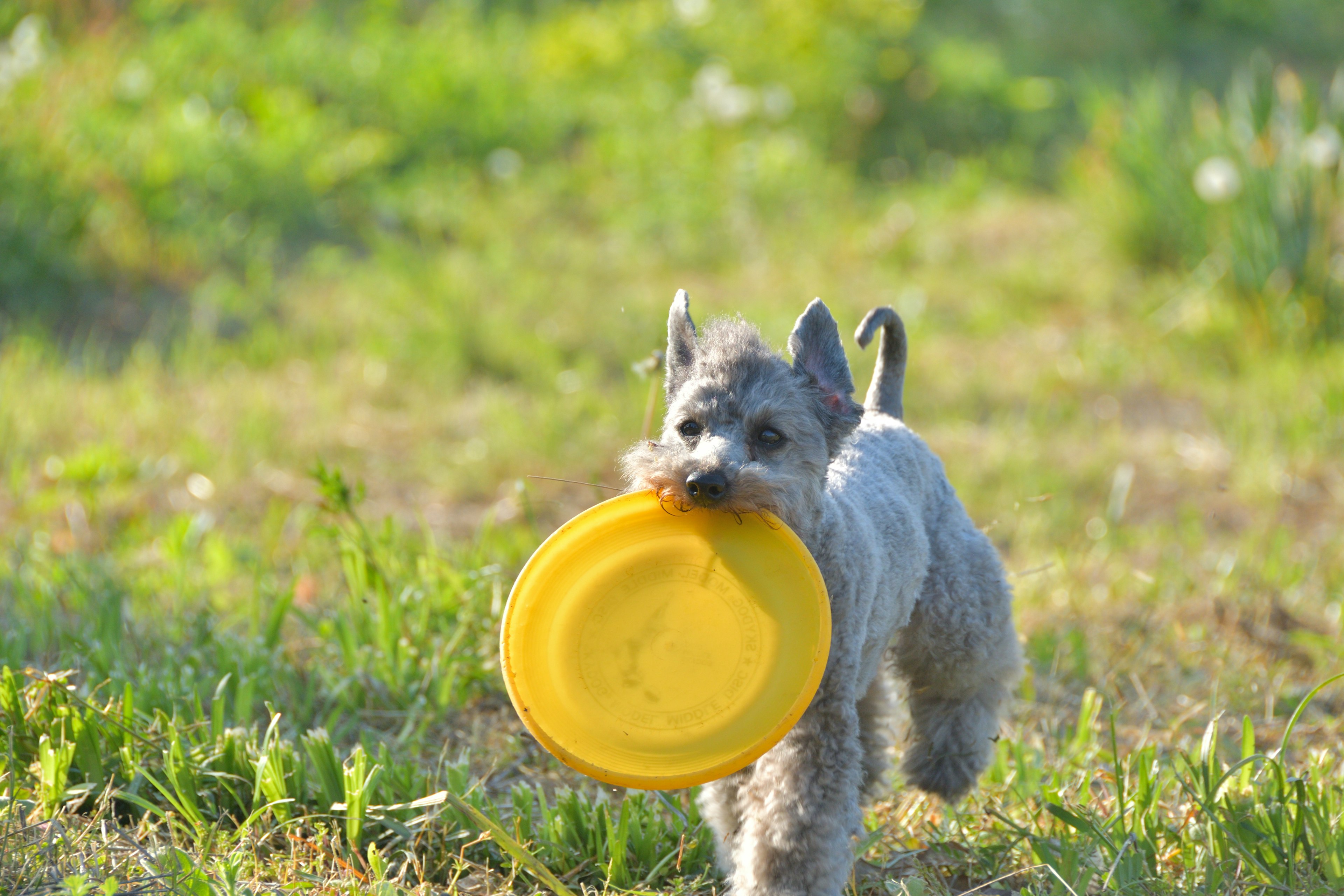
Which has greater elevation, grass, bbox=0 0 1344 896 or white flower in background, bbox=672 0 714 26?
white flower in background, bbox=672 0 714 26

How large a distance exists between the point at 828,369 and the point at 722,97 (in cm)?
910

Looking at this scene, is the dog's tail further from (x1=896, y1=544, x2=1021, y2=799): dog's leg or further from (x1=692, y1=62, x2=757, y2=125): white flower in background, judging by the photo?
(x1=692, y1=62, x2=757, y2=125): white flower in background

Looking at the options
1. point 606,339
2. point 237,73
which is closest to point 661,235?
point 606,339

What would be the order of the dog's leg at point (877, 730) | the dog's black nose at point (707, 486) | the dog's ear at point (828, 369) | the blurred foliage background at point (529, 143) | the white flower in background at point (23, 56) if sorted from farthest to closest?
the blurred foliage background at point (529, 143) → the white flower in background at point (23, 56) → the dog's leg at point (877, 730) → the dog's ear at point (828, 369) → the dog's black nose at point (707, 486)

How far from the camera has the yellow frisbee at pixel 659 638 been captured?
2.83m

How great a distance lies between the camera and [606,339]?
8.67 m

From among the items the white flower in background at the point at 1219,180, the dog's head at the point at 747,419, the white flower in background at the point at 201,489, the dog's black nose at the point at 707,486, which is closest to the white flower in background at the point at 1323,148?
the white flower in background at the point at 1219,180

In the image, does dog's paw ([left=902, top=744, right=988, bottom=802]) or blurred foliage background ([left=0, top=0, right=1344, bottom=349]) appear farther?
blurred foliage background ([left=0, top=0, right=1344, bottom=349])

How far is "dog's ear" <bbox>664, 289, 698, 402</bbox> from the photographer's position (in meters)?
3.13

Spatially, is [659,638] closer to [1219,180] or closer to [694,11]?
[1219,180]

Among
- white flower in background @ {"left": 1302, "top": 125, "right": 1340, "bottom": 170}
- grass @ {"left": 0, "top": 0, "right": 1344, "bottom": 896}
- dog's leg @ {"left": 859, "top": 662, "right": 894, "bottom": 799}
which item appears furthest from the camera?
white flower in background @ {"left": 1302, "top": 125, "right": 1340, "bottom": 170}

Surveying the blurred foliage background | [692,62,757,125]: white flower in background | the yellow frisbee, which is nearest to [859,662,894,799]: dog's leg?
the yellow frisbee

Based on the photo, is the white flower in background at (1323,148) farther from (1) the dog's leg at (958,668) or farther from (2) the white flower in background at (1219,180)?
(1) the dog's leg at (958,668)

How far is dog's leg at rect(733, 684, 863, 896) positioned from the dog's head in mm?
518
